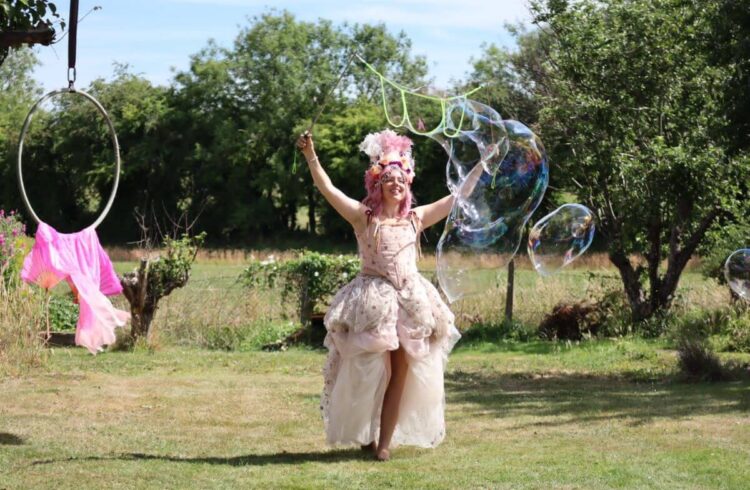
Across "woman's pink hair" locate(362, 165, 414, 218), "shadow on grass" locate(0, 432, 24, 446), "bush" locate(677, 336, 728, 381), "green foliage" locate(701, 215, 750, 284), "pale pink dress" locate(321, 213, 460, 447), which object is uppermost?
"woman's pink hair" locate(362, 165, 414, 218)

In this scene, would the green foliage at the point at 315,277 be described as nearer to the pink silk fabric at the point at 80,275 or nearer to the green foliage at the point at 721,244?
the green foliage at the point at 721,244

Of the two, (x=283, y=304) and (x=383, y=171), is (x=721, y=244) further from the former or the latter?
(x=383, y=171)

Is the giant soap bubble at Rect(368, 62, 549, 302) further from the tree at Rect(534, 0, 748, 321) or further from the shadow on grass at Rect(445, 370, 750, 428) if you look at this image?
the tree at Rect(534, 0, 748, 321)

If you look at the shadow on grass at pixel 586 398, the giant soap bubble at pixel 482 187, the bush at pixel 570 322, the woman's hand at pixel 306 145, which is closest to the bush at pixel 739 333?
the bush at pixel 570 322

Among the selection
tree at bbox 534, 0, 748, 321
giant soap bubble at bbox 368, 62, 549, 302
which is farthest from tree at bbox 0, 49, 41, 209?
giant soap bubble at bbox 368, 62, 549, 302

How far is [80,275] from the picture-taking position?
28.5 ft

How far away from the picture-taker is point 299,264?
55.6ft

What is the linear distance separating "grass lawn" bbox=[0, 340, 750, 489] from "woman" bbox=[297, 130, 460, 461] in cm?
26

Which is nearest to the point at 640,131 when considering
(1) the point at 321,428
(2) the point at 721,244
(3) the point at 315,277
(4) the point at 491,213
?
(2) the point at 721,244

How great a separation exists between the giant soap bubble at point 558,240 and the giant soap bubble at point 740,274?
1808mm

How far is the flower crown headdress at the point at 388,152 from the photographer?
841cm

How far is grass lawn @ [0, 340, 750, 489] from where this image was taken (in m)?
7.57

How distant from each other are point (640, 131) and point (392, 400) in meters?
8.76

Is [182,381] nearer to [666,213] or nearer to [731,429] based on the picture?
[731,429]
